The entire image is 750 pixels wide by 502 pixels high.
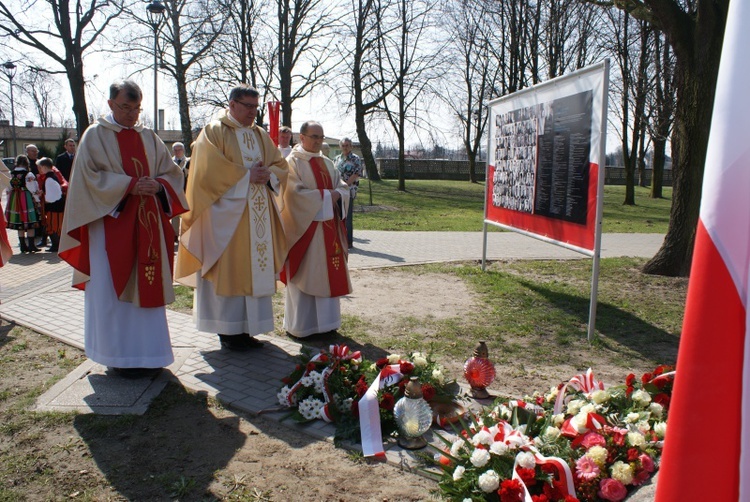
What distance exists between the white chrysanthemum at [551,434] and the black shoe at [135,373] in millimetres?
3080

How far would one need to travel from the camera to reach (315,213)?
5734mm

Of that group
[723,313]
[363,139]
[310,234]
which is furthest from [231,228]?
[363,139]

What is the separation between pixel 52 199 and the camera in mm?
11094

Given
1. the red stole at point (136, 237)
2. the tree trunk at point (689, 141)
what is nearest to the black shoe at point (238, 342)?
the red stole at point (136, 237)

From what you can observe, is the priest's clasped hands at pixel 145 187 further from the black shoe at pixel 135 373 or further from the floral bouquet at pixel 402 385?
the floral bouquet at pixel 402 385

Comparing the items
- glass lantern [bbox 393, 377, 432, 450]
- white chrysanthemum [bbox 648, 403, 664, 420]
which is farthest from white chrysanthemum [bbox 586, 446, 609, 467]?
glass lantern [bbox 393, 377, 432, 450]

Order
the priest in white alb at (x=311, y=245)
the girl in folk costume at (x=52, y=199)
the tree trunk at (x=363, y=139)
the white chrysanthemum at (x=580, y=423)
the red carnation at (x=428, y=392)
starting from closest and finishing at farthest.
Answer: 1. the white chrysanthemum at (x=580, y=423)
2. the red carnation at (x=428, y=392)
3. the priest in white alb at (x=311, y=245)
4. the girl in folk costume at (x=52, y=199)
5. the tree trunk at (x=363, y=139)

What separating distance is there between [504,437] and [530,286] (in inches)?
227

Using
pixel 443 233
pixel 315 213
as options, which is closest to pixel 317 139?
pixel 315 213

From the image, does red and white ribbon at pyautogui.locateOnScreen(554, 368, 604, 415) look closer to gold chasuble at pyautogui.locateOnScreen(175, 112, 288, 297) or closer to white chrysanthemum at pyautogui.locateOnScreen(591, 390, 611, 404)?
white chrysanthemum at pyautogui.locateOnScreen(591, 390, 611, 404)

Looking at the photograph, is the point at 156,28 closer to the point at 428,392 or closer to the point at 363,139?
the point at 363,139

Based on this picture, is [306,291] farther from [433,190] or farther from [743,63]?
[433,190]

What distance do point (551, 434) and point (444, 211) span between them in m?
19.7

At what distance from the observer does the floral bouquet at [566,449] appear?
275 centimetres
